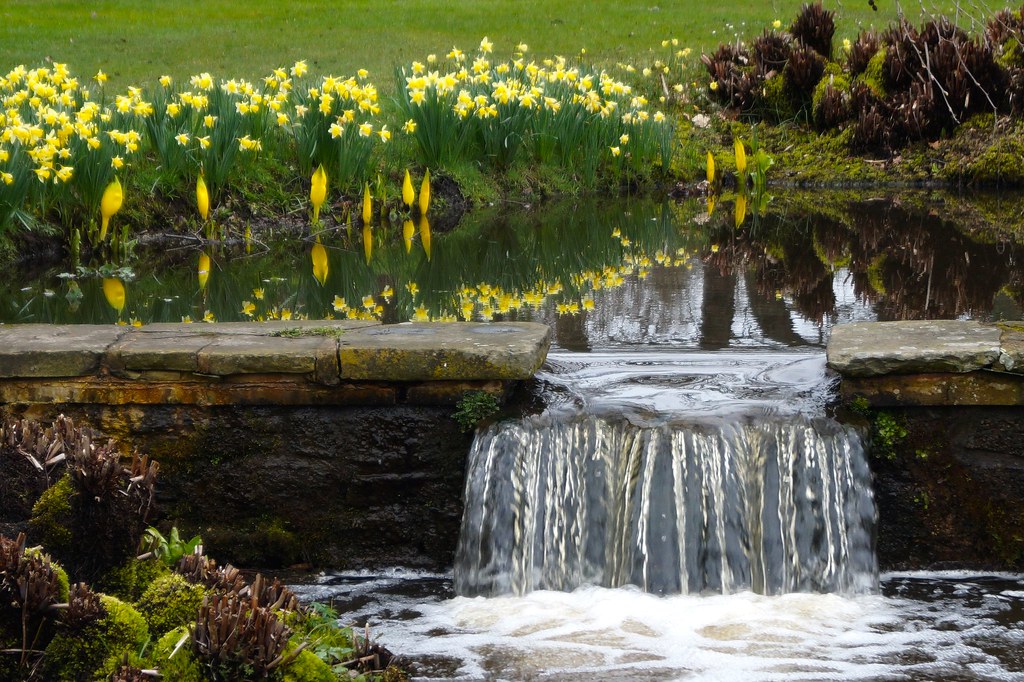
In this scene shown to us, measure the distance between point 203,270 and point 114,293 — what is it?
908mm

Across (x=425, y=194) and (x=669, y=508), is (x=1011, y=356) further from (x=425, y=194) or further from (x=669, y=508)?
(x=425, y=194)

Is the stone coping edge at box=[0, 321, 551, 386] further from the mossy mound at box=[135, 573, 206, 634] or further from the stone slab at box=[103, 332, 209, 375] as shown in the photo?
the mossy mound at box=[135, 573, 206, 634]

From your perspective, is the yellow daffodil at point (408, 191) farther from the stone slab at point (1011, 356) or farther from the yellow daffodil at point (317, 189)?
the stone slab at point (1011, 356)

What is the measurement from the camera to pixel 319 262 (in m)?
8.39

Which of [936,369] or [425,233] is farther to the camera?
[425,233]

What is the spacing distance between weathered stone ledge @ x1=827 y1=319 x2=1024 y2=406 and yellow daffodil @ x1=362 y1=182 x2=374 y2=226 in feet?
19.3

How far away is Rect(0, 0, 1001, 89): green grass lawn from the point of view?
18.0m

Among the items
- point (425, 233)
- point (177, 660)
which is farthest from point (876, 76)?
point (177, 660)

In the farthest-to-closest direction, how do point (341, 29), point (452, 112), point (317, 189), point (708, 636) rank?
1. point (341, 29)
2. point (452, 112)
3. point (317, 189)
4. point (708, 636)

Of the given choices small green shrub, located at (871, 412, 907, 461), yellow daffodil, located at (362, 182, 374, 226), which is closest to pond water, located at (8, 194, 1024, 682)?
small green shrub, located at (871, 412, 907, 461)

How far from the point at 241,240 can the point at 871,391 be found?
6405 mm

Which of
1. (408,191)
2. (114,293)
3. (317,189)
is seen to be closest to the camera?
(114,293)

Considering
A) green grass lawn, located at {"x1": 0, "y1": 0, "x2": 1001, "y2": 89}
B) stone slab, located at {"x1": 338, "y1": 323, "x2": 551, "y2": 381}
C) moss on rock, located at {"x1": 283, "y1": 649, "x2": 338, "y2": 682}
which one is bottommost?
moss on rock, located at {"x1": 283, "y1": 649, "x2": 338, "y2": 682}

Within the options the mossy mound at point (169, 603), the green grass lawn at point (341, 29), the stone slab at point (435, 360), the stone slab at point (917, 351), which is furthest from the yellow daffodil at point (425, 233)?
the green grass lawn at point (341, 29)
